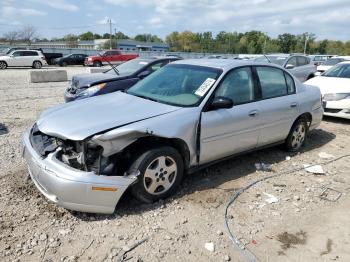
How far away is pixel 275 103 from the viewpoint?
5.25 metres

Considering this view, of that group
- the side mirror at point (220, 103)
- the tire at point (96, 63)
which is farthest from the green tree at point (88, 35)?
the side mirror at point (220, 103)

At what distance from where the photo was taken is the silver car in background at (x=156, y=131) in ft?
11.5

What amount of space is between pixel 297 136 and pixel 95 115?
12.4 ft

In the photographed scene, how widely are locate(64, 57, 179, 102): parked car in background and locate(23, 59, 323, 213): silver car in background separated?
108 inches

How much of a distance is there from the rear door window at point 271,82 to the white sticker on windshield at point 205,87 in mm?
1020

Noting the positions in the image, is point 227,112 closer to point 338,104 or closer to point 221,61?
point 221,61

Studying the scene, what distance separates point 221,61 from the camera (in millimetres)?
5117

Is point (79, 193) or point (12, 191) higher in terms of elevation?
point (79, 193)

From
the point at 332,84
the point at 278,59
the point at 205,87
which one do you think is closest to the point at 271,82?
the point at 205,87

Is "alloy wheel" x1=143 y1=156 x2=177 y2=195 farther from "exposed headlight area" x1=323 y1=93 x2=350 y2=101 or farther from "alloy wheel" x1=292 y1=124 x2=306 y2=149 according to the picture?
"exposed headlight area" x1=323 y1=93 x2=350 y2=101

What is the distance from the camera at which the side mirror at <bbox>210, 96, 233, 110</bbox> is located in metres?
4.26

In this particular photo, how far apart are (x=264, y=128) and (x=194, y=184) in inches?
55.7

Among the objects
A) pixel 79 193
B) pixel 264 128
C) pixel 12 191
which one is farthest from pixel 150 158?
pixel 264 128

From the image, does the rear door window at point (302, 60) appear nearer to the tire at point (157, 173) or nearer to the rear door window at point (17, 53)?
the tire at point (157, 173)
